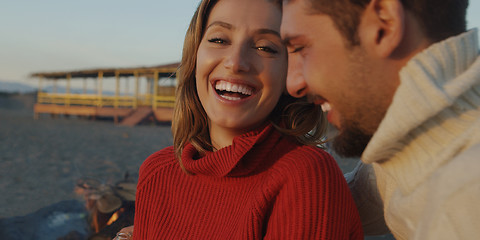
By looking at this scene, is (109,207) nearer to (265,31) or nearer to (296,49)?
(265,31)

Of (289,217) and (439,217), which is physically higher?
(439,217)

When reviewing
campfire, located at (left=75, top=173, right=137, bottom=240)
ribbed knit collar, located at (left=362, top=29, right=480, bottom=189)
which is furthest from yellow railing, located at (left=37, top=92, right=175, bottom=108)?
ribbed knit collar, located at (left=362, top=29, right=480, bottom=189)

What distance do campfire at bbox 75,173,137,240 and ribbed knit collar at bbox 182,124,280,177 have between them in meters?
2.29

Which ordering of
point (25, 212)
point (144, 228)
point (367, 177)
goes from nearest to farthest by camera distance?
point (367, 177)
point (144, 228)
point (25, 212)

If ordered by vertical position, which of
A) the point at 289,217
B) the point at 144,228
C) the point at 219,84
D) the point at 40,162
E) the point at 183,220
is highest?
the point at 219,84

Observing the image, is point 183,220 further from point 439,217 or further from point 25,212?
point 25,212

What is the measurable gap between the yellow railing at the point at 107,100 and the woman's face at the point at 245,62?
18496 millimetres

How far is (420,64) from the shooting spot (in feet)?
3.31

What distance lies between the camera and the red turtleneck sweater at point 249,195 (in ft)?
4.70

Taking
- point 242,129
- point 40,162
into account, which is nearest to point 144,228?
point 242,129

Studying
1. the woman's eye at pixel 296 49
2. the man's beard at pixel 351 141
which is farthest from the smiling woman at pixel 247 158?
the woman's eye at pixel 296 49

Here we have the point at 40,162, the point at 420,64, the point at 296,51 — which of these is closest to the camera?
the point at 420,64

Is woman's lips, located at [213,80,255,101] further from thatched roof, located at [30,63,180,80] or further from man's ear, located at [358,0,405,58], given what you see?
thatched roof, located at [30,63,180,80]

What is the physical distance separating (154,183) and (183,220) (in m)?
0.32
